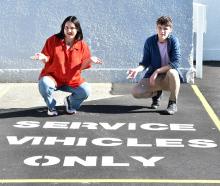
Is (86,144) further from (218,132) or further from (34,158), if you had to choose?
(218,132)

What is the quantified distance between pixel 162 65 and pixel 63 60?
1349 millimetres

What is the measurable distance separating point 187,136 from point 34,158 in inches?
72.9

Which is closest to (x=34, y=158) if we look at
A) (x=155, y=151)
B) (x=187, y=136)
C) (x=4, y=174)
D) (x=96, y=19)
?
(x=4, y=174)

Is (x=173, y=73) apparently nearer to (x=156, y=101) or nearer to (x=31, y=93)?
(x=156, y=101)

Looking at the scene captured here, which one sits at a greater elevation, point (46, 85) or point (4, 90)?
point (46, 85)

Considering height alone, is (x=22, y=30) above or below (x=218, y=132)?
above

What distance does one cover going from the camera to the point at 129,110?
807cm

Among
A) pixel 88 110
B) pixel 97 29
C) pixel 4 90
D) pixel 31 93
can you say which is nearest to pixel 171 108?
pixel 88 110

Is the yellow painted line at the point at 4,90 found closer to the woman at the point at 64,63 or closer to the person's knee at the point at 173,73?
the woman at the point at 64,63

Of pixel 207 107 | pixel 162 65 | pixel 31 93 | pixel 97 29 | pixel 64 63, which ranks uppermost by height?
pixel 97 29

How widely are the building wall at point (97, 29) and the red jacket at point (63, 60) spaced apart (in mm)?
2390

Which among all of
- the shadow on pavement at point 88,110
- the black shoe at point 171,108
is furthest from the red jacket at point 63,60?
the black shoe at point 171,108

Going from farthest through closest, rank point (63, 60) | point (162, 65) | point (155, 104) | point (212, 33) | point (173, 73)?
point (212, 33) → point (155, 104) → point (162, 65) → point (173, 73) → point (63, 60)

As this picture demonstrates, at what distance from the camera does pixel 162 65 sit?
26.2 ft
